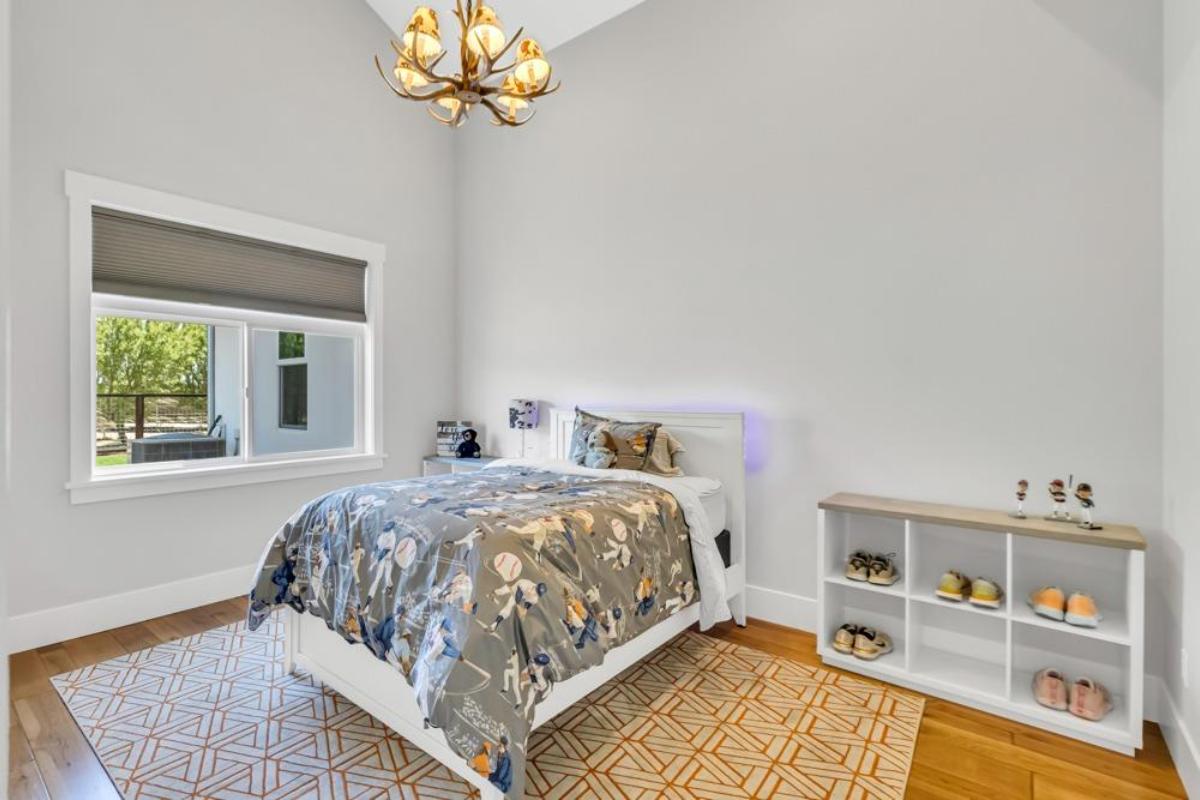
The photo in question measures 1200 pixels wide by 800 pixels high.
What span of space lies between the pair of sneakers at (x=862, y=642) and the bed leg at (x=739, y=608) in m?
0.55

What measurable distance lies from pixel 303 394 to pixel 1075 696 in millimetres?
4435

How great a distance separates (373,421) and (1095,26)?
439 cm

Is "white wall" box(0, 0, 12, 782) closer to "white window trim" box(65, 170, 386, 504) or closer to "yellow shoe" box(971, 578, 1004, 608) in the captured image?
"yellow shoe" box(971, 578, 1004, 608)

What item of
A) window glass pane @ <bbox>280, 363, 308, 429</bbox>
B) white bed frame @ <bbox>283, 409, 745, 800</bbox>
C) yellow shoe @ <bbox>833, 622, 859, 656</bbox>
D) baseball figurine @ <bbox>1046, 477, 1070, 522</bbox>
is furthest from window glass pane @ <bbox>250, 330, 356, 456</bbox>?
baseball figurine @ <bbox>1046, 477, 1070, 522</bbox>

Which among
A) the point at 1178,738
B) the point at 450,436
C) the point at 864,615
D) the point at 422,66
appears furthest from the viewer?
the point at 450,436

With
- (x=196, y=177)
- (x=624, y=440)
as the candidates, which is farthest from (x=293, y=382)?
(x=624, y=440)

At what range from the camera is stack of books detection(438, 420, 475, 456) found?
14.8 feet

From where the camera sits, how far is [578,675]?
6.58ft

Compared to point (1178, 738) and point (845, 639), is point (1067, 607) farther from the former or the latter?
point (845, 639)

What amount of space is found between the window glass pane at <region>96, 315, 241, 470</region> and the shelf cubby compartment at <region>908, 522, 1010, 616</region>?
3.85 m

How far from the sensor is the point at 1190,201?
191 cm

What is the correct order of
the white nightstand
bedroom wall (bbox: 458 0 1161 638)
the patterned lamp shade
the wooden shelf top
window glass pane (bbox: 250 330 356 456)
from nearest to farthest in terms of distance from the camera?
the wooden shelf top, bedroom wall (bbox: 458 0 1161 638), window glass pane (bbox: 250 330 356 456), the patterned lamp shade, the white nightstand

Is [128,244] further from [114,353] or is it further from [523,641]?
[523,641]

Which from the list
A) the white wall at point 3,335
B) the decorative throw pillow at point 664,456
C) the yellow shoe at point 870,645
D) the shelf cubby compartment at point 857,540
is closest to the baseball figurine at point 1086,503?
the shelf cubby compartment at point 857,540
